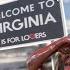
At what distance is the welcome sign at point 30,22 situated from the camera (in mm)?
1208

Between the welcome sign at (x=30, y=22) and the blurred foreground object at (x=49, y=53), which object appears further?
the welcome sign at (x=30, y=22)

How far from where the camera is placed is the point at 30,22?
1.26 meters

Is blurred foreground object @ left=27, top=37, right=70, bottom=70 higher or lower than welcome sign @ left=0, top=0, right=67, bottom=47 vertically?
lower

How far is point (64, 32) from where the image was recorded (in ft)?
3.84

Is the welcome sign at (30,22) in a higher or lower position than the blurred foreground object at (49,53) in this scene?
higher

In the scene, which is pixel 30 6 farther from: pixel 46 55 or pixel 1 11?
pixel 46 55

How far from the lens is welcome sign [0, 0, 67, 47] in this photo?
3.96 ft

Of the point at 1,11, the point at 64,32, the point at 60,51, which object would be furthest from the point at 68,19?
the point at 60,51

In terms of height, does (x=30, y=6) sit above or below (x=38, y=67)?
above

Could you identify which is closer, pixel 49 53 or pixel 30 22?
pixel 49 53

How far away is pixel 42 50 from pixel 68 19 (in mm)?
608

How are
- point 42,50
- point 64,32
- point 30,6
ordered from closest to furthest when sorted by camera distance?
point 42,50
point 64,32
point 30,6

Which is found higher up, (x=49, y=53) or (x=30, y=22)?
(x=30, y=22)

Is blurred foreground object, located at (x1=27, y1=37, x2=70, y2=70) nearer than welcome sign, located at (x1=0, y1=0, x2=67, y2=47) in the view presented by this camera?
Yes
